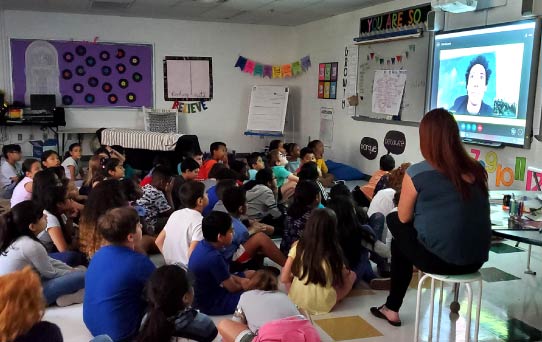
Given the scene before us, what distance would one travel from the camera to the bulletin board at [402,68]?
19.7 feet

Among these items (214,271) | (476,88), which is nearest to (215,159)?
(476,88)

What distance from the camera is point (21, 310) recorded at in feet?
4.93

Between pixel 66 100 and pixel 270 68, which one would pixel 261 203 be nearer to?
pixel 66 100

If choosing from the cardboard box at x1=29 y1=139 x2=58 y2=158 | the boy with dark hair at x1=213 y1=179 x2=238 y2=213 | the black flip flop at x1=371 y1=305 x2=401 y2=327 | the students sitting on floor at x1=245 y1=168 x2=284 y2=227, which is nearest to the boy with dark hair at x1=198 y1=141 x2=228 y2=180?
the students sitting on floor at x1=245 y1=168 x2=284 y2=227

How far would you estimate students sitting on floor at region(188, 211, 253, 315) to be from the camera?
8.91 ft

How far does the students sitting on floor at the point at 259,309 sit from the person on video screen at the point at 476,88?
3.61 m

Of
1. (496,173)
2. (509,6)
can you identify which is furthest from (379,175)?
(509,6)

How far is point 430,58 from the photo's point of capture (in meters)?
5.85

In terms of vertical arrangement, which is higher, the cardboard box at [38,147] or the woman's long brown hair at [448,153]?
the woman's long brown hair at [448,153]

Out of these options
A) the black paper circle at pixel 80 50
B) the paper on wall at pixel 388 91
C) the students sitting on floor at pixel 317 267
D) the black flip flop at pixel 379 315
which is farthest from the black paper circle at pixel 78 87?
the black flip flop at pixel 379 315

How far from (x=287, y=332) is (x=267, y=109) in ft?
24.5

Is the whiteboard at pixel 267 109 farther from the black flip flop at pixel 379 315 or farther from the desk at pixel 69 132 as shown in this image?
the black flip flop at pixel 379 315

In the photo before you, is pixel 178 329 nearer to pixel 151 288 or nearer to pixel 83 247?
pixel 151 288

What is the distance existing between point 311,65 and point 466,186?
686cm
